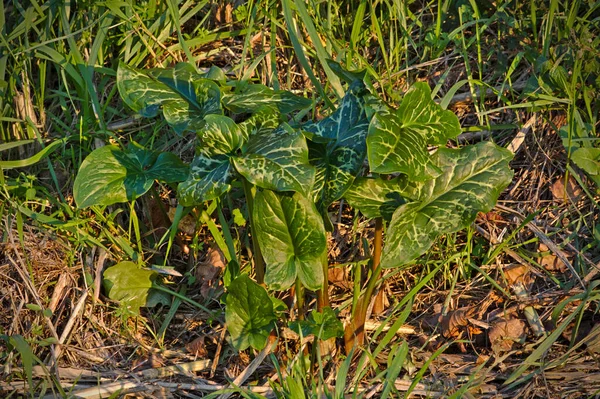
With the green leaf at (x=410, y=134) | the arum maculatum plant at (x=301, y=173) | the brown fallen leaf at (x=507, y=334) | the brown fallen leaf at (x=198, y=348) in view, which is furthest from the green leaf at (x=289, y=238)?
the brown fallen leaf at (x=507, y=334)

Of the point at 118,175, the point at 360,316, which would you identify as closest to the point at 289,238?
the point at 360,316

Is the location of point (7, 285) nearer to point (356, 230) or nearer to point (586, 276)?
point (356, 230)

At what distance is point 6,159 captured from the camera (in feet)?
9.10

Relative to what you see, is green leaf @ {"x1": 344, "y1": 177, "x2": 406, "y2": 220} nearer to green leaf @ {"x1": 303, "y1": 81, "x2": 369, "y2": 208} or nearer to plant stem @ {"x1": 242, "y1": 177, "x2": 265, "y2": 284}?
green leaf @ {"x1": 303, "y1": 81, "x2": 369, "y2": 208}

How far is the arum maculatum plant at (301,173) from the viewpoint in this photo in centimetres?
183

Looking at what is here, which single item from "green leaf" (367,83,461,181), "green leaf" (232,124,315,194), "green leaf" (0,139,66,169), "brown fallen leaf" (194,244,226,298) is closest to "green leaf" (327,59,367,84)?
"green leaf" (367,83,461,181)

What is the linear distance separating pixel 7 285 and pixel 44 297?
13 centimetres

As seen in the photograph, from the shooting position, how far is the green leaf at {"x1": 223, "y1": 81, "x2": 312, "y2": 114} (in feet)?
6.70

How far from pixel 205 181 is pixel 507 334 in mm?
1078

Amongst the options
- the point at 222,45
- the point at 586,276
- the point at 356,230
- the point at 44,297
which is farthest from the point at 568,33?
the point at 44,297

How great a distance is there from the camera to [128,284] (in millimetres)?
2363

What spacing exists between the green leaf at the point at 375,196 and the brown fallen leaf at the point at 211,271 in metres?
0.66

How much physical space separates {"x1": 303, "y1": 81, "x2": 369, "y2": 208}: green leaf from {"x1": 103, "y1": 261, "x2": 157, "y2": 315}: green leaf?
0.74 metres

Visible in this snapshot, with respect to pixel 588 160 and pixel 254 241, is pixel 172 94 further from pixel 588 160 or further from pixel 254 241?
pixel 588 160
